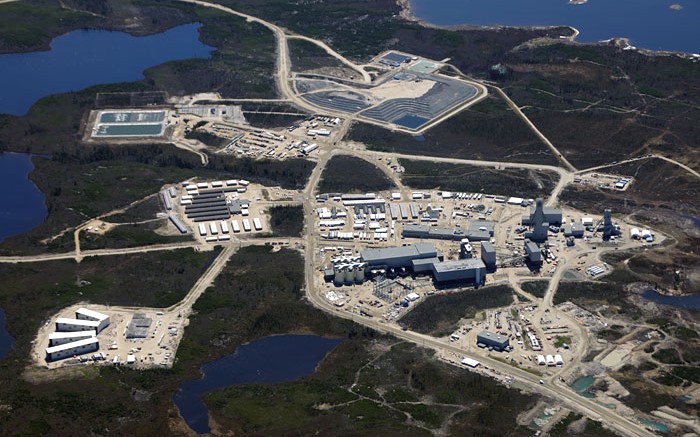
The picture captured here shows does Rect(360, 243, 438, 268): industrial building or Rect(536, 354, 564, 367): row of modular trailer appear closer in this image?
Rect(536, 354, 564, 367): row of modular trailer

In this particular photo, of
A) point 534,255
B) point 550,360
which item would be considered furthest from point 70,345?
point 534,255

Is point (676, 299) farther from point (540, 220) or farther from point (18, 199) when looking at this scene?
point (18, 199)

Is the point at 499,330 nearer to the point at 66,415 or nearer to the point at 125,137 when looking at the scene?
the point at 66,415

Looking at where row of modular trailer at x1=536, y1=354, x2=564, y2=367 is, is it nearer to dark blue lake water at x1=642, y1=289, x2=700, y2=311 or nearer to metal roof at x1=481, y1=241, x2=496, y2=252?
Result: dark blue lake water at x1=642, y1=289, x2=700, y2=311

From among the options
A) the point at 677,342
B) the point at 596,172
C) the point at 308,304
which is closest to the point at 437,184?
the point at 596,172

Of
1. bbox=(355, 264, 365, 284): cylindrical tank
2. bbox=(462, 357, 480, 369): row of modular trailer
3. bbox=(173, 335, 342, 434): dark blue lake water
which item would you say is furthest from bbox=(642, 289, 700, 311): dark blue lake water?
bbox=(173, 335, 342, 434): dark blue lake water

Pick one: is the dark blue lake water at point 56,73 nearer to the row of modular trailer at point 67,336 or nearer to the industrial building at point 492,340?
the row of modular trailer at point 67,336
